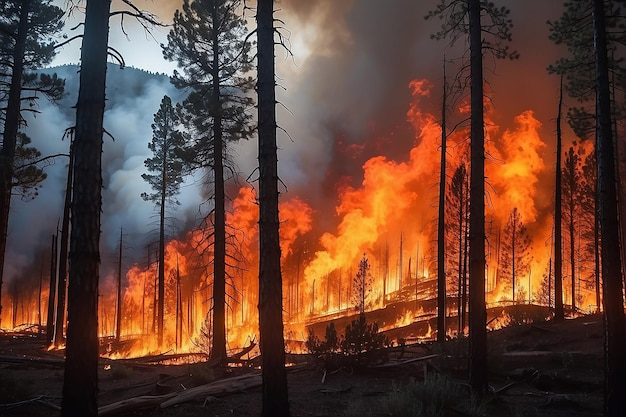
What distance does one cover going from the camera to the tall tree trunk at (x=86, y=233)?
5.87 metres

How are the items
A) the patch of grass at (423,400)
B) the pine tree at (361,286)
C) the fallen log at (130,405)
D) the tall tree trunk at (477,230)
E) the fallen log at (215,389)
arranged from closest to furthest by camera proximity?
1. the patch of grass at (423,400)
2. the fallen log at (130,405)
3. the fallen log at (215,389)
4. the tall tree trunk at (477,230)
5. the pine tree at (361,286)

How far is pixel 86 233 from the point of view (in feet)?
19.9

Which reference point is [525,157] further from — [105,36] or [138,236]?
[138,236]

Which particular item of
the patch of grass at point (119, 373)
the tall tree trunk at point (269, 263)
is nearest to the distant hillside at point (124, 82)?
the patch of grass at point (119, 373)

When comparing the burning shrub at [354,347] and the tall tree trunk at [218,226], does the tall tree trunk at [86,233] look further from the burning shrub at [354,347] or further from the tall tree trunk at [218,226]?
the tall tree trunk at [218,226]

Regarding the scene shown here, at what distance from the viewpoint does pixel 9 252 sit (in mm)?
92375

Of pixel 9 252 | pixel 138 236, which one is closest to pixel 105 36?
pixel 138 236

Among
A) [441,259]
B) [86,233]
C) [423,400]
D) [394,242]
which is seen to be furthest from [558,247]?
[394,242]

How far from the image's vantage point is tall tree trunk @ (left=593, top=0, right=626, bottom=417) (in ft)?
28.1

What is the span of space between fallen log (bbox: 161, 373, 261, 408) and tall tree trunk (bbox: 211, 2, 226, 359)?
16.1ft

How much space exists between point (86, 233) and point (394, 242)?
71.2 metres

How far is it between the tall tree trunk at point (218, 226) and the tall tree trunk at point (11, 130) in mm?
6968

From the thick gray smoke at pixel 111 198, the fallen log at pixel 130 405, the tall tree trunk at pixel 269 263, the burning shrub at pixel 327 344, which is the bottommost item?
the fallen log at pixel 130 405

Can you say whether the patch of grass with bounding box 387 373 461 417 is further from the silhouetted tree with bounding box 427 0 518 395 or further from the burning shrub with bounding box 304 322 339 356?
the burning shrub with bounding box 304 322 339 356
